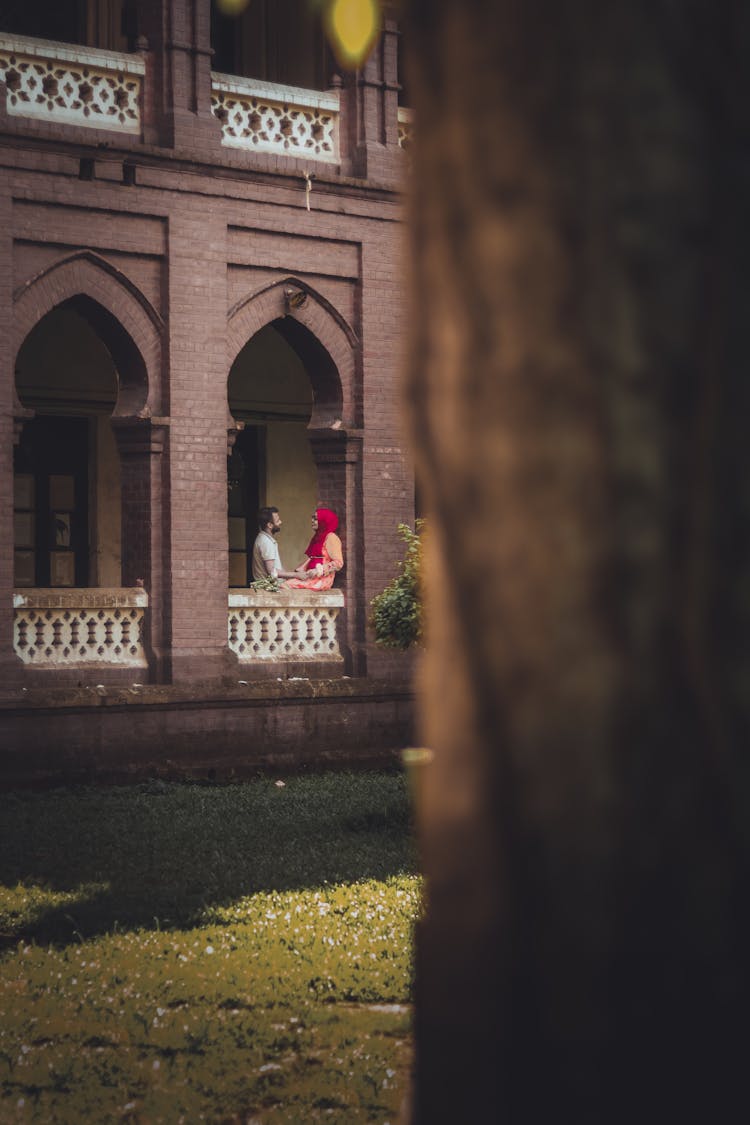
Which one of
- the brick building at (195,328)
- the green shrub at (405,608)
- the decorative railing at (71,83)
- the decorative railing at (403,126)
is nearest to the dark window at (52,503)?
the brick building at (195,328)

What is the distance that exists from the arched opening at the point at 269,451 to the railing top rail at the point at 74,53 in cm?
453

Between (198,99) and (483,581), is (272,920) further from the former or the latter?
(198,99)

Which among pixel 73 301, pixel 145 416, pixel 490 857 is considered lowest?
pixel 490 857

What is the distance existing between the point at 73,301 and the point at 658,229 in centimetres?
1438

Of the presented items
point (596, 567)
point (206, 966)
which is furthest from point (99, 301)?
point (596, 567)

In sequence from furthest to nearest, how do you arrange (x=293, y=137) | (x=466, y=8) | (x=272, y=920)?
(x=293, y=137), (x=272, y=920), (x=466, y=8)

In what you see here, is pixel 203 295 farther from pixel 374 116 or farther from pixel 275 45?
pixel 275 45

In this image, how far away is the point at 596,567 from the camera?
5.65 feet

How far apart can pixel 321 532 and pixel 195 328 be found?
8.10 feet

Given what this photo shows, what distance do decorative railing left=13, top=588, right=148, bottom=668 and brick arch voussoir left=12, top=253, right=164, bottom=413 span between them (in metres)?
1.89

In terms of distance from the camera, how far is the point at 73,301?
15625 millimetres

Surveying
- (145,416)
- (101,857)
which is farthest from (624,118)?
(145,416)

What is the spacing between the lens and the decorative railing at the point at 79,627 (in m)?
14.8

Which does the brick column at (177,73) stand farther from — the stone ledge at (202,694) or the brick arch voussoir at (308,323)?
the stone ledge at (202,694)
